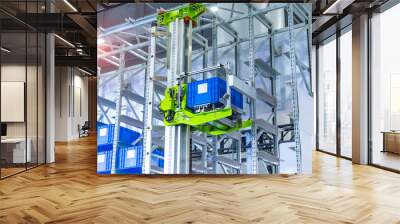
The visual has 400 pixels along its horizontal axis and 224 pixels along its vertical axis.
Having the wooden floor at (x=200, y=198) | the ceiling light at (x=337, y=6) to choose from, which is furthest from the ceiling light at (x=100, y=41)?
the ceiling light at (x=337, y=6)

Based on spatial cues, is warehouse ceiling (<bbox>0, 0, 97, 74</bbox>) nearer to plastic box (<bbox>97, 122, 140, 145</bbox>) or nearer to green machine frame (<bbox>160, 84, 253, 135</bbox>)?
plastic box (<bbox>97, 122, 140, 145</bbox>)

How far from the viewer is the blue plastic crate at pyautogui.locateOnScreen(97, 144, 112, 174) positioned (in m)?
6.32

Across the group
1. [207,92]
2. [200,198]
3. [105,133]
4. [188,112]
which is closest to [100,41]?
[105,133]

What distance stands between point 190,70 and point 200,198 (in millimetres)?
2394

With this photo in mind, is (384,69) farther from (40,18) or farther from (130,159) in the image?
(40,18)

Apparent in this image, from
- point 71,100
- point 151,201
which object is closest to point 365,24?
point 151,201

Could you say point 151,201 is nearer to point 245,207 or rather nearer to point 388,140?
point 245,207

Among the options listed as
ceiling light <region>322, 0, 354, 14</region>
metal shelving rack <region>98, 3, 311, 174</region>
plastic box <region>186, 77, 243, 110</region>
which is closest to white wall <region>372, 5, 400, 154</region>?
ceiling light <region>322, 0, 354, 14</region>

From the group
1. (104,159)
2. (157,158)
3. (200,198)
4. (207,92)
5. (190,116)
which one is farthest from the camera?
(104,159)

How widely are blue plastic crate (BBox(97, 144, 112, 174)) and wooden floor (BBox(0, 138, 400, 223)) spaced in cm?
17

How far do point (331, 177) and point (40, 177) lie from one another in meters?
5.18

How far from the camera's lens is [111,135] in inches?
247

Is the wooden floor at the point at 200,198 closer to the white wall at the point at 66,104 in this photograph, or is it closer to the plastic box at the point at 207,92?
the plastic box at the point at 207,92

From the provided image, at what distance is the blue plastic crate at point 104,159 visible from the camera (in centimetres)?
632
